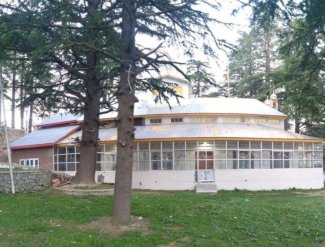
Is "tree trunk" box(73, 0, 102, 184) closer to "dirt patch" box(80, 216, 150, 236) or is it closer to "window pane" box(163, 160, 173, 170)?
"dirt patch" box(80, 216, 150, 236)

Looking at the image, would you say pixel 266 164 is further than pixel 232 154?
Yes

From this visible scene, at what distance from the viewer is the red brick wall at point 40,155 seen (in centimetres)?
3153

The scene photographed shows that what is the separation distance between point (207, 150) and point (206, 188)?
261cm

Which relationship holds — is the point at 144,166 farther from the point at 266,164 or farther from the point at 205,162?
the point at 266,164

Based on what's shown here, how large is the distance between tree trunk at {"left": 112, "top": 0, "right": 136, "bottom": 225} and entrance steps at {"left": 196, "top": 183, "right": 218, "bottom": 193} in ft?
49.7

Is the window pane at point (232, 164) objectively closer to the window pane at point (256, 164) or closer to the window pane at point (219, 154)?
the window pane at point (219, 154)

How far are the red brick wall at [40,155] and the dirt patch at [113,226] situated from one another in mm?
21022

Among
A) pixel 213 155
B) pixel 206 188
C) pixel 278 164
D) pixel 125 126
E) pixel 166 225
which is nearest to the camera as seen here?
pixel 166 225

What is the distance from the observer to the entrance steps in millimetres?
25562

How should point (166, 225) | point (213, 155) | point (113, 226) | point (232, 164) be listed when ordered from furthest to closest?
point (232, 164), point (213, 155), point (166, 225), point (113, 226)

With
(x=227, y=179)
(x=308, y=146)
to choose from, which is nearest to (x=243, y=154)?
(x=227, y=179)

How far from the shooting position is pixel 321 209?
49.4ft

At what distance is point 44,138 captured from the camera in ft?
108

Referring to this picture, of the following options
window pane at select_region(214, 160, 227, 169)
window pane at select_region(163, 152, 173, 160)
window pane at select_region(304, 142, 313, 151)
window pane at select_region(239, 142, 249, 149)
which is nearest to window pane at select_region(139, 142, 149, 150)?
window pane at select_region(163, 152, 173, 160)
